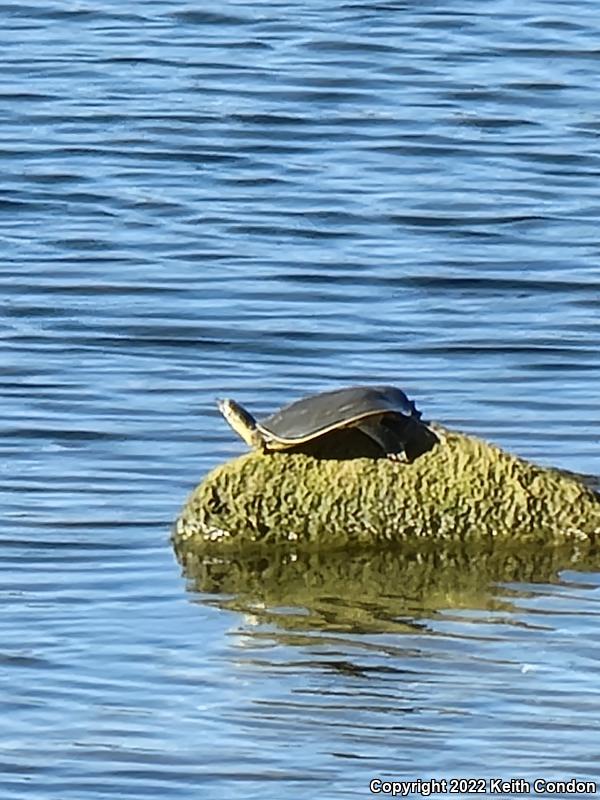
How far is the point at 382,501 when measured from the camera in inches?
281

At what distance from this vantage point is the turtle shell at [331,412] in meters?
7.00

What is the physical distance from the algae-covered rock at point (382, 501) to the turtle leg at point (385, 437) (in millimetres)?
50

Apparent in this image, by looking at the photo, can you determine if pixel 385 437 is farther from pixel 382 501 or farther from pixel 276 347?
pixel 276 347

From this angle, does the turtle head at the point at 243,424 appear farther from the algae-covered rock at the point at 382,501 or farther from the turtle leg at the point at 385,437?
the turtle leg at the point at 385,437

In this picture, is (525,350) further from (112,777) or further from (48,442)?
(112,777)

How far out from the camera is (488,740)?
5668 mm

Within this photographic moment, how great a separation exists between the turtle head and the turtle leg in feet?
0.98

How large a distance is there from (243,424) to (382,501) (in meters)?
0.44

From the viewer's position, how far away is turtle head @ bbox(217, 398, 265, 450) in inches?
282

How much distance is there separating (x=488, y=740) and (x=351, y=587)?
1.25m

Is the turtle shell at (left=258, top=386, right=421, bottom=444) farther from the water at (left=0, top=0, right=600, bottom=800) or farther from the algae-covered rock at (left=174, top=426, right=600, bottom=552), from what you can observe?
the water at (left=0, top=0, right=600, bottom=800)

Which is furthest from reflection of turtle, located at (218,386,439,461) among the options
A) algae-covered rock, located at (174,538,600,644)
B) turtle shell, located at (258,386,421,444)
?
algae-covered rock, located at (174,538,600,644)

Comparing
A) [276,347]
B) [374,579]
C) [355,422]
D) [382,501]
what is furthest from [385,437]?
[276,347]

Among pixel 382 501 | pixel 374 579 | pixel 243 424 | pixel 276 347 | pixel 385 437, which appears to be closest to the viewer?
pixel 374 579
